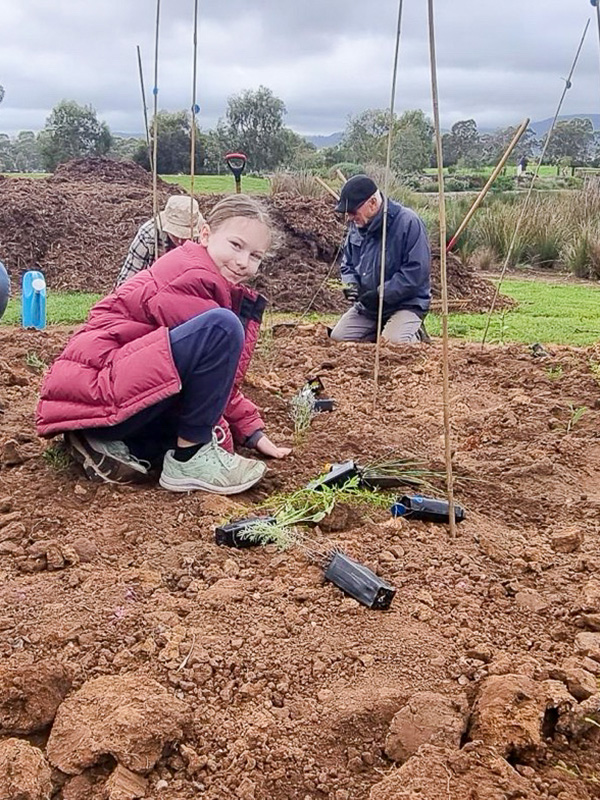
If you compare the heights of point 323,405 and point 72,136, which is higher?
point 72,136

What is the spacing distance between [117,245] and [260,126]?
20353 millimetres

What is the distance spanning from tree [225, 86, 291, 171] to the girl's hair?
28.3 m

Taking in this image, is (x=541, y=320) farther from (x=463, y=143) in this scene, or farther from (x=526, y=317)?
(x=463, y=143)

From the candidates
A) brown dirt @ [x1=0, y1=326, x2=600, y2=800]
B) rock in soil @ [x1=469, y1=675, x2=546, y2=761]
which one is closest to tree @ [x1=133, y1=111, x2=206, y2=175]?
brown dirt @ [x1=0, y1=326, x2=600, y2=800]

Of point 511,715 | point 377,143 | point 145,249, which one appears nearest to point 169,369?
point 511,715

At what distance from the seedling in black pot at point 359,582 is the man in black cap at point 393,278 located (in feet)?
12.8

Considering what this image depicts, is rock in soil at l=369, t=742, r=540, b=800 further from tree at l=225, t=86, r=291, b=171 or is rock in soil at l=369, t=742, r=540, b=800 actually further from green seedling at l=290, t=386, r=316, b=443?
tree at l=225, t=86, r=291, b=171

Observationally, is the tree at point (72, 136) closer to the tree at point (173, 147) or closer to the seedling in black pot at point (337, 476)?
the tree at point (173, 147)

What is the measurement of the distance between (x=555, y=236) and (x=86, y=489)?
1139 cm

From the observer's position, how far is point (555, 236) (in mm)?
12820

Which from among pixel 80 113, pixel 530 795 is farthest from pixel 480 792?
pixel 80 113

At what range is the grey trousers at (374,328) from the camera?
620 centimetres

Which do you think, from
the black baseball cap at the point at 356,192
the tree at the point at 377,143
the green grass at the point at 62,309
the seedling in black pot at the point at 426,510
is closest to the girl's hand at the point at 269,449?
the seedling in black pot at the point at 426,510

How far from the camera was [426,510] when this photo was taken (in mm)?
2609
